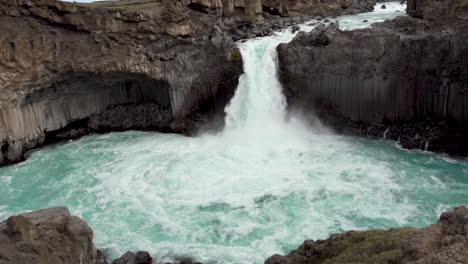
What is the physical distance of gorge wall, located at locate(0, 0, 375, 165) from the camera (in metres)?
23.2

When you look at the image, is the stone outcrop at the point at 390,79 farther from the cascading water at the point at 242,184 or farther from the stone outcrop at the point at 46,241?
the stone outcrop at the point at 46,241

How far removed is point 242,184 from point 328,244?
374 inches

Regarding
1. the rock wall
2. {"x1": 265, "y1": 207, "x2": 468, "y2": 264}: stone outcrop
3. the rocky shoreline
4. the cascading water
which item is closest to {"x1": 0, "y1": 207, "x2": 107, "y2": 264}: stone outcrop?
the rocky shoreline

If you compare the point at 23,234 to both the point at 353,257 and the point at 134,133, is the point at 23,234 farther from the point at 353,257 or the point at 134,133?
the point at 134,133

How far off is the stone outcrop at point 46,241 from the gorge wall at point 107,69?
576 inches

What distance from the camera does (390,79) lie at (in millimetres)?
23109

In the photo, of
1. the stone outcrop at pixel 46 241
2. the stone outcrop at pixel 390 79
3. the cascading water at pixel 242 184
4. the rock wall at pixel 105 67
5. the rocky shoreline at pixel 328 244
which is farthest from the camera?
the rock wall at pixel 105 67

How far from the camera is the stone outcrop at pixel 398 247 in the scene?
19.6ft

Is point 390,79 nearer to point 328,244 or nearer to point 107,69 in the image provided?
point 328,244

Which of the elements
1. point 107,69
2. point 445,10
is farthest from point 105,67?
point 445,10

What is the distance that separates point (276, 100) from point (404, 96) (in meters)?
7.45

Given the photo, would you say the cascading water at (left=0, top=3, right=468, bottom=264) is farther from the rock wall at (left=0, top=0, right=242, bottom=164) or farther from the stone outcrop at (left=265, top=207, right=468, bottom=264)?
the stone outcrop at (left=265, top=207, right=468, bottom=264)

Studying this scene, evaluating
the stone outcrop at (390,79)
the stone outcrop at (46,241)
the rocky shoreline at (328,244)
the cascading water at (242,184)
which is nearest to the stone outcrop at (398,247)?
the rocky shoreline at (328,244)

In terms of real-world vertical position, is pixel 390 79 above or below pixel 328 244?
above
